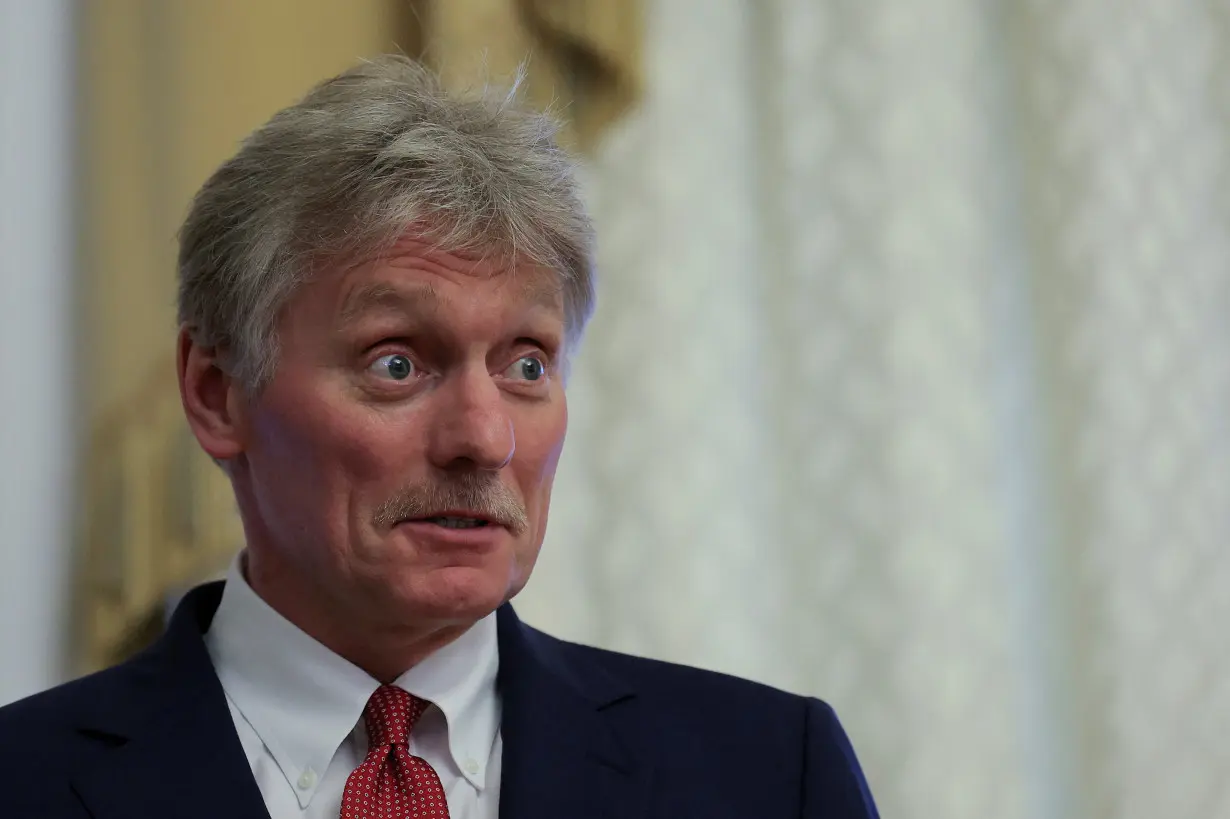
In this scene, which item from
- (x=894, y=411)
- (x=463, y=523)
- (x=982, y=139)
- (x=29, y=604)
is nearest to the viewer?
(x=463, y=523)

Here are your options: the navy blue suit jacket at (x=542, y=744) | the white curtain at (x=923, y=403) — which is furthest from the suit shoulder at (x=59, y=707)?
the white curtain at (x=923, y=403)

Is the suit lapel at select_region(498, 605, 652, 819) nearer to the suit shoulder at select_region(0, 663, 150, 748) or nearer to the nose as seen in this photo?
the nose

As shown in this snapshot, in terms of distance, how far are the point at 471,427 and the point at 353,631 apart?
223 millimetres

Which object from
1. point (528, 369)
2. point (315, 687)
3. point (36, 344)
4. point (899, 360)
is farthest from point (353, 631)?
point (899, 360)

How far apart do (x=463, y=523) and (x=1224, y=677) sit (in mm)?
1137

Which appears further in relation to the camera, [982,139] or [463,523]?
[982,139]

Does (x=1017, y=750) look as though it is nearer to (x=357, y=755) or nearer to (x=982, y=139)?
(x=982, y=139)

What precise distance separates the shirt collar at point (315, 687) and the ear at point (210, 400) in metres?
0.13

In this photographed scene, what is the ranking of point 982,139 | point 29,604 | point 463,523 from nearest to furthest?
point 463,523 < point 29,604 < point 982,139

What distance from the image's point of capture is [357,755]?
1215 mm

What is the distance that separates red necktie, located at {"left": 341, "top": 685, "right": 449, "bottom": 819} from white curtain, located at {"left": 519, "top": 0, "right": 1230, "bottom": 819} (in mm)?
489

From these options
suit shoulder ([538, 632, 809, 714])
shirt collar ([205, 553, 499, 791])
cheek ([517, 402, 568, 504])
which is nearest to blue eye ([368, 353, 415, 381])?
cheek ([517, 402, 568, 504])

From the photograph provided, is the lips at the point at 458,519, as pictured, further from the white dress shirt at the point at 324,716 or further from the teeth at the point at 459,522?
the white dress shirt at the point at 324,716

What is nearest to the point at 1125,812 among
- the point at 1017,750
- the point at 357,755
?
the point at 1017,750
